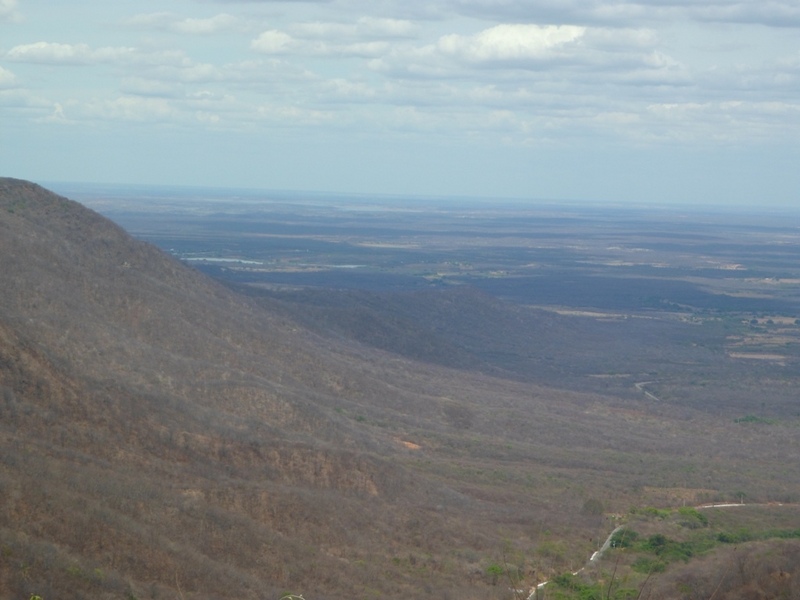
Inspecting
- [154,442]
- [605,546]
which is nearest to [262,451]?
[154,442]

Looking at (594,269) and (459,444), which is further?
(594,269)

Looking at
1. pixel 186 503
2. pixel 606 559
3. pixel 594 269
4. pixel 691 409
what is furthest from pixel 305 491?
pixel 594 269

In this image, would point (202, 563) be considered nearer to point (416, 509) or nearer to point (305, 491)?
point (305, 491)

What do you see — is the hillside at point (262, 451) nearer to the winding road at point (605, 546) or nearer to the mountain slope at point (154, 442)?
the mountain slope at point (154, 442)

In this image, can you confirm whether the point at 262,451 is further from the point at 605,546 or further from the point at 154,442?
the point at 605,546

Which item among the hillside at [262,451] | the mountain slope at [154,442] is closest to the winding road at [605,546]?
the hillside at [262,451]

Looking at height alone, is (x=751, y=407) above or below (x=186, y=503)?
below

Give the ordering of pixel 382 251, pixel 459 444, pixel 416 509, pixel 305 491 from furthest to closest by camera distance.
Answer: pixel 382 251 → pixel 459 444 → pixel 416 509 → pixel 305 491

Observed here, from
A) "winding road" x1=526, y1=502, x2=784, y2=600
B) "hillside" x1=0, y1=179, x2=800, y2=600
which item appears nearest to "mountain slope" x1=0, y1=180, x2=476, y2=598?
"hillside" x1=0, y1=179, x2=800, y2=600

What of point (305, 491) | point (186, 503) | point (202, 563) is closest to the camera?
point (202, 563)
